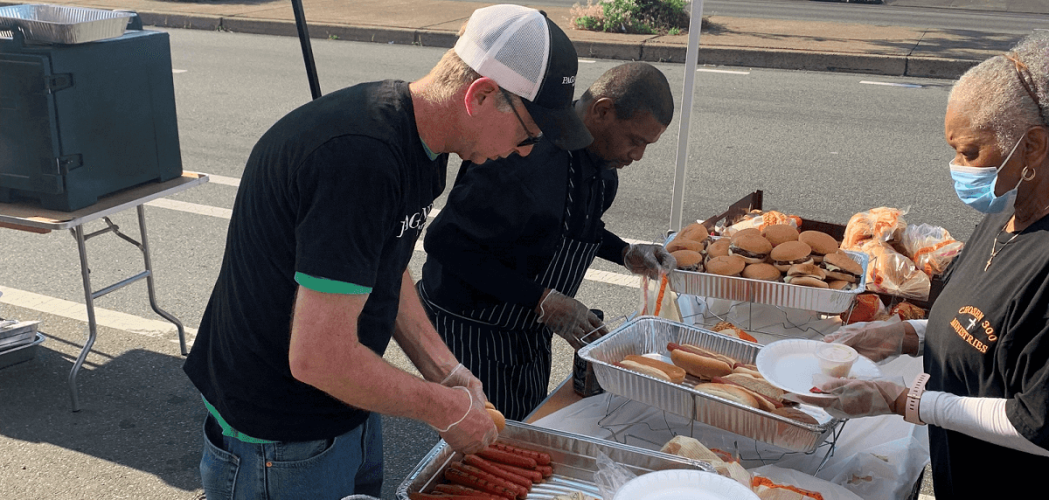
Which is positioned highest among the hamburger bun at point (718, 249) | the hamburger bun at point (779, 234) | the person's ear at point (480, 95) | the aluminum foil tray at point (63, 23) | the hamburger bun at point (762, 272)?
the aluminum foil tray at point (63, 23)

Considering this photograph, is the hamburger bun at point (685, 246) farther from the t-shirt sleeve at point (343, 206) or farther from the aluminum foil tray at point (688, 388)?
the t-shirt sleeve at point (343, 206)

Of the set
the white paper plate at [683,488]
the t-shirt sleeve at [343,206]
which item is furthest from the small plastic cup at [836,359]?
the t-shirt sleeve at [343,206]

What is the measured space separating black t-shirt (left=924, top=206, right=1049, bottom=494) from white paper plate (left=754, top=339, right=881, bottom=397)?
19 centimetres

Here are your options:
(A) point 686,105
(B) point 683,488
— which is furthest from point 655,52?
(B) point 683,488

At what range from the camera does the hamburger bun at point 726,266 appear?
2.93m

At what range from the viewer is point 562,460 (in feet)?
7.06

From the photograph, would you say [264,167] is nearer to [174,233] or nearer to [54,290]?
[54,290]

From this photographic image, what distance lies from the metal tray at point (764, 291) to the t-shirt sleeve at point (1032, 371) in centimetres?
88

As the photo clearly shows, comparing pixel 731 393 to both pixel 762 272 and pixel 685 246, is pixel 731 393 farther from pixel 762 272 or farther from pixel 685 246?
pixel 685 246

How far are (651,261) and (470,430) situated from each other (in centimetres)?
133

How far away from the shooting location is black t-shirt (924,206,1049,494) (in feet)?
6.09

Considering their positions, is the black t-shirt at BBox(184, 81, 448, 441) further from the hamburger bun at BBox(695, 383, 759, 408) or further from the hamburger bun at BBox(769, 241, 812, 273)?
the hamburger bun at BBox(769, 241, 812, 273)

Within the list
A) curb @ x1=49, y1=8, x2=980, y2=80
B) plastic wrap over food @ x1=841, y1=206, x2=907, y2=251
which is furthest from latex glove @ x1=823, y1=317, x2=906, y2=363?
curb @ x1=49, y1=8, x2=980, y2=80

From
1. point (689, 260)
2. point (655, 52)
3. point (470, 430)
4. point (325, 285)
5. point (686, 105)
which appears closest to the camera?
point (325, 285)
